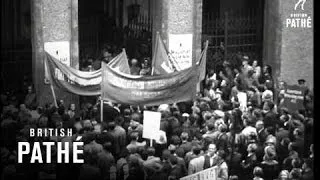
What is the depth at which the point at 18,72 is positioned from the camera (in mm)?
17172

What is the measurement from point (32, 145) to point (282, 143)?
3.89 m

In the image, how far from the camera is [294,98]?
16156 mm

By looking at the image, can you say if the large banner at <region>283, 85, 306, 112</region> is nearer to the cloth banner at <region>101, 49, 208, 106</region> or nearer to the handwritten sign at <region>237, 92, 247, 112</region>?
the handwritten sign at <region>237, 92, 247, 112</region>

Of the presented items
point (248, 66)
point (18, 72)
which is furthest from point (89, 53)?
point (248, 66)

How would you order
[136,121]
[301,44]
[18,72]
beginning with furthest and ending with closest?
[301,44], [18,72], [136,121]

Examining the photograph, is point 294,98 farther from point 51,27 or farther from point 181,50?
point 51,27

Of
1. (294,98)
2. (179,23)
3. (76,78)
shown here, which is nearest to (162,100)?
(76,78)

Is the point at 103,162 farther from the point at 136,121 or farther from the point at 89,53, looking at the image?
the point at 89,53

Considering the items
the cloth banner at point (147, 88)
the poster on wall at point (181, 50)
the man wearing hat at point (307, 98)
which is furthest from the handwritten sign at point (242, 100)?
the poster on wall at point (181, 50)

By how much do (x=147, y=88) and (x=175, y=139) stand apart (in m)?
1.23

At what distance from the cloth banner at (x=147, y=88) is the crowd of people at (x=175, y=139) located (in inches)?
5.5

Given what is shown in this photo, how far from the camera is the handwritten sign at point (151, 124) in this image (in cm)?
1505

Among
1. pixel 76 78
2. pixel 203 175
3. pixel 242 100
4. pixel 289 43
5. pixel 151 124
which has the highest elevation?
pixel 289 43

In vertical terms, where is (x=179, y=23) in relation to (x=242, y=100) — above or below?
above
